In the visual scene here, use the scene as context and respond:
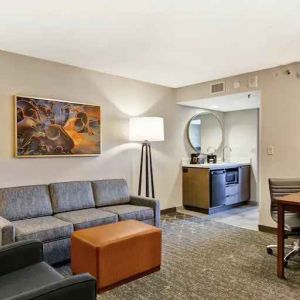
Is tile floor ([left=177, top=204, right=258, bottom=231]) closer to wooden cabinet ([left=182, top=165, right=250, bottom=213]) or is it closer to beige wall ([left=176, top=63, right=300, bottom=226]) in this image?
wooden cabinet ([left=182, top=165, right=250, bottom=213])

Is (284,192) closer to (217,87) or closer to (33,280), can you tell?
(217,87)

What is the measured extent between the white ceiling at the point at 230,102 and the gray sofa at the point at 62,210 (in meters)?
2.11

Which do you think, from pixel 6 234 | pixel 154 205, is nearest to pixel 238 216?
pixel 154 205

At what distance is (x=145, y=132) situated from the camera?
13.9 ft

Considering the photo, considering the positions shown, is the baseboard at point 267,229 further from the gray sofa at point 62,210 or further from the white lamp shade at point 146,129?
the white lamp shade at point 146,129

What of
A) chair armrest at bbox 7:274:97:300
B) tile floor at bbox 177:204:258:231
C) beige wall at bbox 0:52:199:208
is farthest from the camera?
tile floor at bbox 177:204:258:231

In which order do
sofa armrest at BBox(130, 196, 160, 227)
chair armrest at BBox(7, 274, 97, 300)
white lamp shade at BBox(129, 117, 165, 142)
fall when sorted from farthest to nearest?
white lamp shade at BBox(129, 117, 165, 142)
sofa armrest at BBox(130, 196, 160, 227)
chair armrest at BBox(7, 274, 97, 300)

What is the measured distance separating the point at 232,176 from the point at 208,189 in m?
0.81

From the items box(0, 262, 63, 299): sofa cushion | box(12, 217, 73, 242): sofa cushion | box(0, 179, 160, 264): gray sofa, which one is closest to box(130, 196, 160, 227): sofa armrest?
box(0, 179, 160, 264): gray sofa

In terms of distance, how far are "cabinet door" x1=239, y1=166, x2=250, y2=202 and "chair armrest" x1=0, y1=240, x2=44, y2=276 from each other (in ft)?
14.9

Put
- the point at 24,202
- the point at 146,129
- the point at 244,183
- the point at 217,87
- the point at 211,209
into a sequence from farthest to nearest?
the point at 244,183 → the point at 211,209 → the point at 217,87 → the point at 146,129 → the point at 24,202

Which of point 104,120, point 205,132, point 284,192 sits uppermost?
point 104,120

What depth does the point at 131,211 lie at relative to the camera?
140 inches

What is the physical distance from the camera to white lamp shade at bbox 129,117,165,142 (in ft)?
13.9
